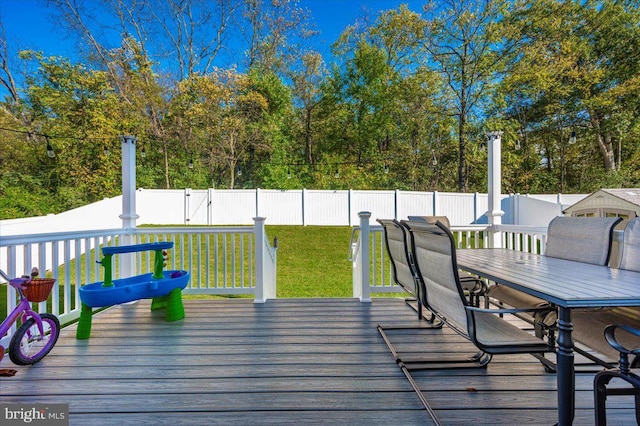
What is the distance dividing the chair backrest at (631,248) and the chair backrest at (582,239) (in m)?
0.11

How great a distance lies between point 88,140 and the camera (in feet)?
41.5

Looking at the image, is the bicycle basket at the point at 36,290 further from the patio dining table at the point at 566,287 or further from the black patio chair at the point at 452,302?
the patio dining table at the point at 566,287

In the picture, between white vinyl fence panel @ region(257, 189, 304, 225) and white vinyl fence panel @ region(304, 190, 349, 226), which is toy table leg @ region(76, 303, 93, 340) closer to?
white vinyl fence panel @ region(257, 189, 304, 225)

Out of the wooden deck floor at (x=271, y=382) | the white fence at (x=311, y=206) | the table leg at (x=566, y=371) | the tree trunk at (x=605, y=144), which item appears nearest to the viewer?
the table leg at (x=566, y=371)

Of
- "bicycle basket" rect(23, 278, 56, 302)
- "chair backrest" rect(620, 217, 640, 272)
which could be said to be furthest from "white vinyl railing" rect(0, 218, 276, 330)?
"chair backrest" rect(620, 217, 640, 272)

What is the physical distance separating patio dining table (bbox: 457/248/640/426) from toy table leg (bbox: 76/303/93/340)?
9.38 feet

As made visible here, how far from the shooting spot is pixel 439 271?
172 centimetres

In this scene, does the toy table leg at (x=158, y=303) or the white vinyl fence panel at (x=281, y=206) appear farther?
the white vinyl fence panel at (x=281, y=206)

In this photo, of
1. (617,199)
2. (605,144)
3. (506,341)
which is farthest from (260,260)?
(605,144)

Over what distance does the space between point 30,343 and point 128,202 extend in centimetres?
189

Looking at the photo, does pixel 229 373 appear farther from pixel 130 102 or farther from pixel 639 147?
pixel 639 147

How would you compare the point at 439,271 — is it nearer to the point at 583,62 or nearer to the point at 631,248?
the point at 631,248

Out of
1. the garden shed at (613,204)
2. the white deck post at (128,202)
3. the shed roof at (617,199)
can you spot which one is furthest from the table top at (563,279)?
the shed roof at (617,199)

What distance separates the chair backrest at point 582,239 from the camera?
7.42 feet
